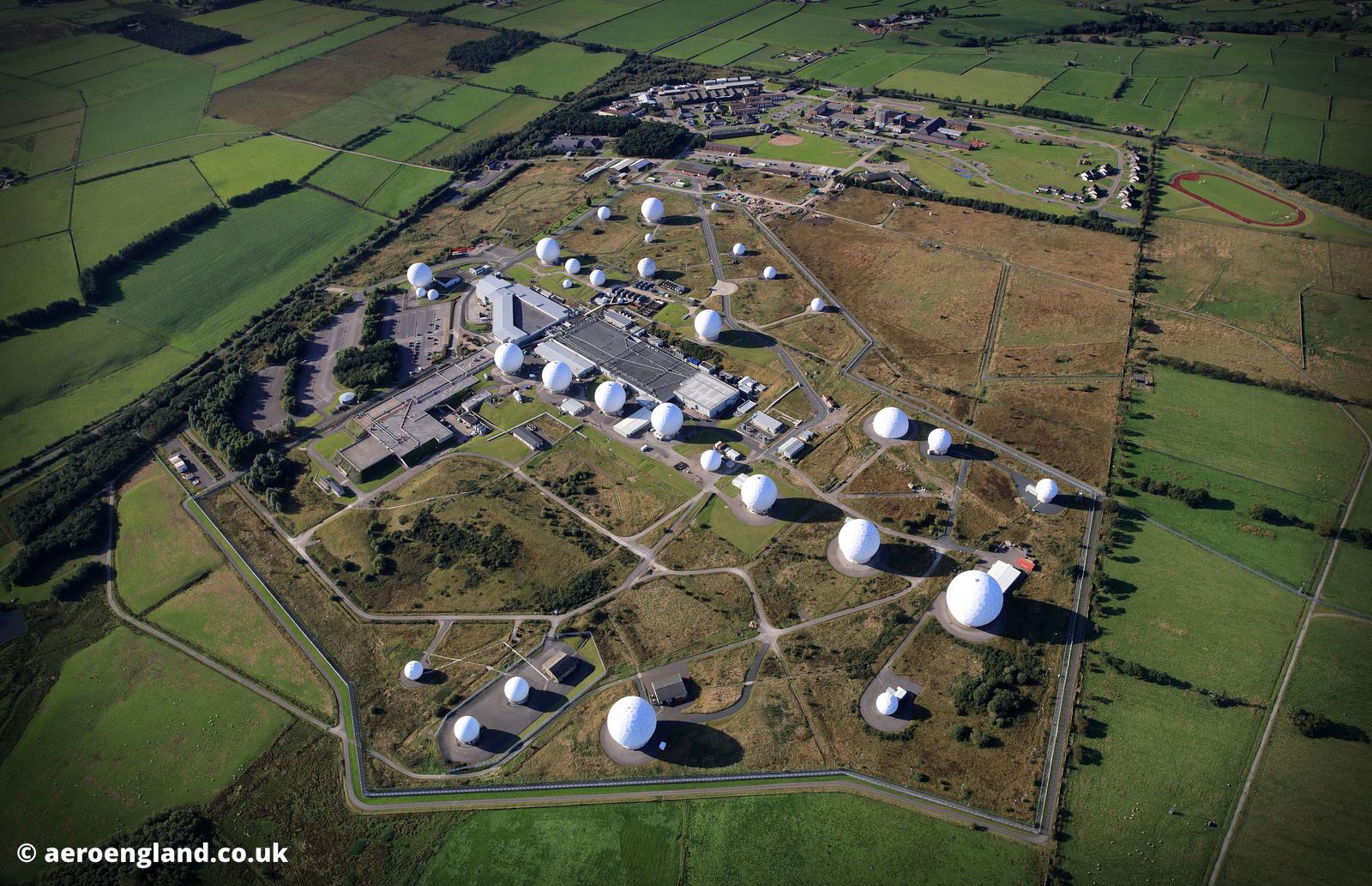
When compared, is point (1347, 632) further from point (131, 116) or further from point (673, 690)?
point (131, 116)

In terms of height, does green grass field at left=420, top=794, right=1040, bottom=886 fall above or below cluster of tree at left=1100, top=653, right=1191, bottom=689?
below

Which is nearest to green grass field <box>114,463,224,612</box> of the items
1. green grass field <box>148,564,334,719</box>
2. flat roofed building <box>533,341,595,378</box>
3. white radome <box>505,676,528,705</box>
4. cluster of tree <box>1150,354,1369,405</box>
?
green grass field <box>148,564,334,719</box>

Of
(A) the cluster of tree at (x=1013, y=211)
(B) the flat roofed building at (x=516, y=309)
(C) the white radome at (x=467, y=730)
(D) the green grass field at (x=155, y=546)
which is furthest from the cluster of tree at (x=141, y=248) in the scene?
(A) the cluster of tree at (x=1013, y=211)

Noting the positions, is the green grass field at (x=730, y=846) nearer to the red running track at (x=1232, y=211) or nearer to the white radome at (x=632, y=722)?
the white radome at (x=632, y=722)

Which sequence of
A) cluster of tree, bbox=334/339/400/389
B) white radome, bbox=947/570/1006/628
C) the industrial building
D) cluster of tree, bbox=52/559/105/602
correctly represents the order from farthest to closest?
1. cluster of tree, bbox=334/339/400/389
2. the industrial building
3. cluster of tree, bbox=52/559/105/602
4. white radome, bbox=947/570/1006/628

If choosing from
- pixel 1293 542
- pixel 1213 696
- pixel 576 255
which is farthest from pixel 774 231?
pixel 1213 696

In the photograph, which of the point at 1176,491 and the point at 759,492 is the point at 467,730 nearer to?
the point at 759,492

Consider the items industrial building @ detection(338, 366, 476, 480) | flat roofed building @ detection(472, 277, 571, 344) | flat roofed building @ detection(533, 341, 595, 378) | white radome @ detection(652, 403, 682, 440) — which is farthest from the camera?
flat roofed building @ detection(472, 277, 571, 344)

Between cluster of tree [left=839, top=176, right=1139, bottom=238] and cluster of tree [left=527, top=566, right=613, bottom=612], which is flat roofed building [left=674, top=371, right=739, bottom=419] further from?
cluster of tree [left=839, top=176, right=1139, bottom=238]
